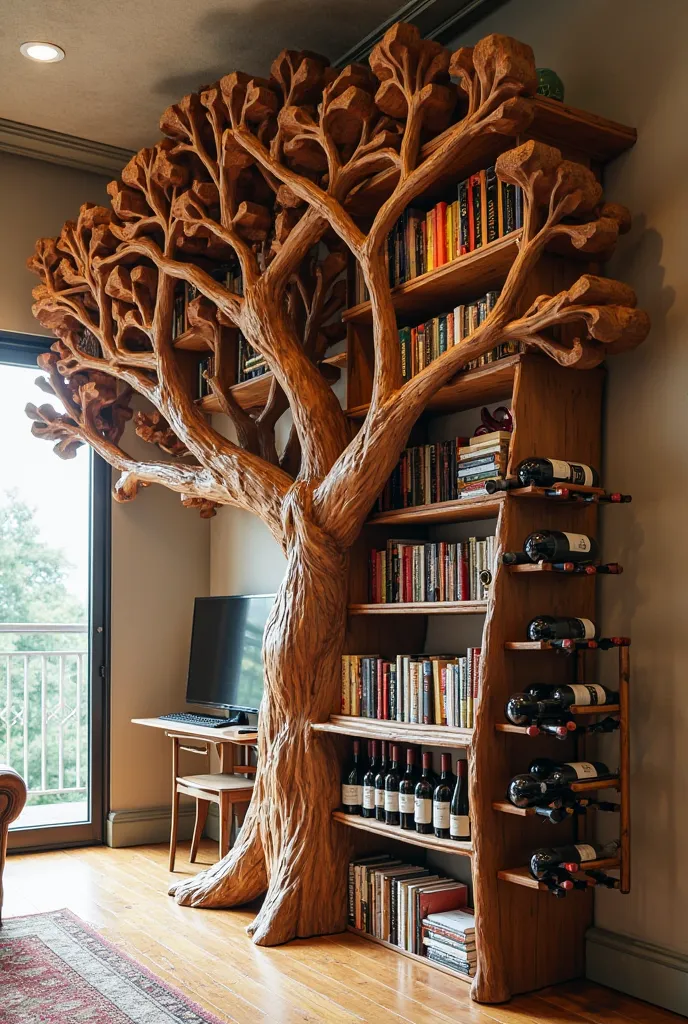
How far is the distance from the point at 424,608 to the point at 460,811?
65 cm

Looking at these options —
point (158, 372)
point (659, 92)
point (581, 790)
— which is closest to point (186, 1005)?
point (581, 790)

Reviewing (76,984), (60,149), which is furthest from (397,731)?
(60,149)

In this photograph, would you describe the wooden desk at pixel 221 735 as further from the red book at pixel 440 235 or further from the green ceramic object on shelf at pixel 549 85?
the green ceramic object on shelf at pixel 549 85

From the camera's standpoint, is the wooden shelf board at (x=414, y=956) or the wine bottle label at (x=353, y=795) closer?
the wooden shelf board at (x=414, y=956)

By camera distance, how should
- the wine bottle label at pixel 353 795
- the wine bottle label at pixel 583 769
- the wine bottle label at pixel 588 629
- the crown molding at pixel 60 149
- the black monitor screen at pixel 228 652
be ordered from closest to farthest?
1. the wine bottle label at pixel 583 769
2. the wine bottle label at pixel 588 629
3. the wine bottle label at pixel 353 795
4. the black monitor screen at pixel 228 652
5. the crown molding at pixel 60 149

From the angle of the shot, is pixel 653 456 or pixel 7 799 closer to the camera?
pixel 653 456

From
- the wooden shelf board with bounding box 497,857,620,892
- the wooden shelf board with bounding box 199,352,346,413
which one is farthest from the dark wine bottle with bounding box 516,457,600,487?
the wooden shelf board with bounding box 199,352,346,413

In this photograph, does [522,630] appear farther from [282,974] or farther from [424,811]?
[282,974]

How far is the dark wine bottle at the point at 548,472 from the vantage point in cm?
304

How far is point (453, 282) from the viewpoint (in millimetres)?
3453

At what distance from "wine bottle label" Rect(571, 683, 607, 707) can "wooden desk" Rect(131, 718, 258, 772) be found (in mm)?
1639

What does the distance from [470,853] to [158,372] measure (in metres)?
2.51

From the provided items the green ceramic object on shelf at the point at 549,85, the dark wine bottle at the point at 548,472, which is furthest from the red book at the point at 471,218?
the dark wine bottle at the point at 548,472

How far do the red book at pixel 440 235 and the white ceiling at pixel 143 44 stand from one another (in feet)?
3.68
